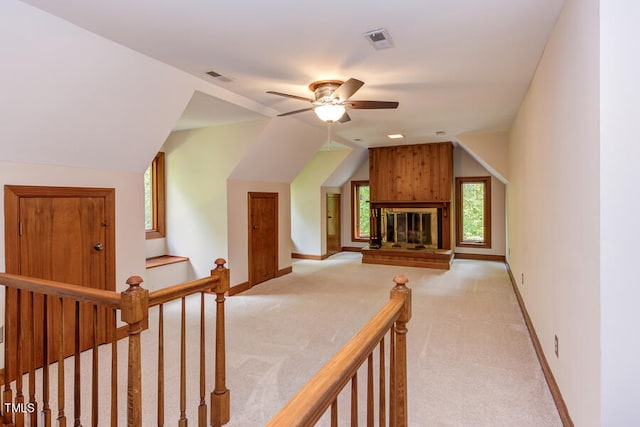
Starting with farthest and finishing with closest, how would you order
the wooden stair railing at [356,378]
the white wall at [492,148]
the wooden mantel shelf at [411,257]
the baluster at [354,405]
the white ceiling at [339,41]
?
1. the wooden mantel shelf at [411,257]
2. the white wall at [492,148]
3. the white ceiling at [339,41]
4. the baluster at [354,405]
5. the wooden stair railing at [356,378]

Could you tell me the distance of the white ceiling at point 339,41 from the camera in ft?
7.25

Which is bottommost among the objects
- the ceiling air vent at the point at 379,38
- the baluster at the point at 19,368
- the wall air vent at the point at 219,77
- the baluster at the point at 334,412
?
the baluster at the point at 19,368

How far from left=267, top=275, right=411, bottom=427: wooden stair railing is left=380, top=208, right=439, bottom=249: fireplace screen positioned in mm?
6034

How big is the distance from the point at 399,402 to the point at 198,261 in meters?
4.31

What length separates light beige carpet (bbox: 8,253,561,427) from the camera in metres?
2.30

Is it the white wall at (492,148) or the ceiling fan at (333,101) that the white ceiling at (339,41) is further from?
the white wall at (492,148)

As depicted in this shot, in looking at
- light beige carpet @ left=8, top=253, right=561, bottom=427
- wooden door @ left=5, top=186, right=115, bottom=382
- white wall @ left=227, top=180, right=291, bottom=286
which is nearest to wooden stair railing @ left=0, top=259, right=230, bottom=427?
light beige carpet @ left=8, top=253, right=561, bottom=427

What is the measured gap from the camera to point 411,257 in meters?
7.11

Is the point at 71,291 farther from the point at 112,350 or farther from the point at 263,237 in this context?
the point at 263,237

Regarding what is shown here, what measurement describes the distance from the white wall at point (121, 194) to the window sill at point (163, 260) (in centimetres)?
94

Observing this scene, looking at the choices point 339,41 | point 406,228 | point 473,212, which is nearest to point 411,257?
point 406,228

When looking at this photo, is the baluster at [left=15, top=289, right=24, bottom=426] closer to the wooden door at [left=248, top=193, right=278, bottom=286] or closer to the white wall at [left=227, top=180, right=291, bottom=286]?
the white wall at [left=227, top=180, right=291, bottom=286]

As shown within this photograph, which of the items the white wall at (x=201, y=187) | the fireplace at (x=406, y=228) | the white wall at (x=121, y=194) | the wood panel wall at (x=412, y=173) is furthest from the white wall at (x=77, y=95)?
the fireplace at (x=406, y=228)

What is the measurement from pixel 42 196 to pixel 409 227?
6259 mm
